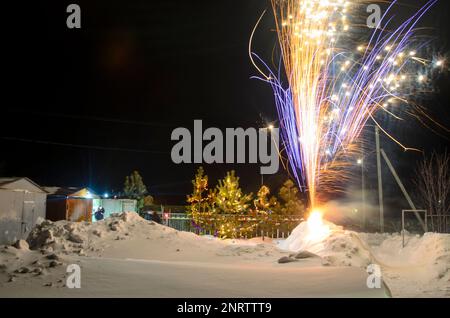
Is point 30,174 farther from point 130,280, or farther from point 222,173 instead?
point 130,280

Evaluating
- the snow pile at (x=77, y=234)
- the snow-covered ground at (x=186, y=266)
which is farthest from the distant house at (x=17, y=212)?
the snow-covered ground at (x=186, y=266)

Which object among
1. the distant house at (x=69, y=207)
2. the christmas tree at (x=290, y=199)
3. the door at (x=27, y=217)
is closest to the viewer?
the door at (x=27, y=217)

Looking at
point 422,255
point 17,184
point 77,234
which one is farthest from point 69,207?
point 422,255

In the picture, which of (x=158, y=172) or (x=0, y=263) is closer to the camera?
(x=0, y=263)

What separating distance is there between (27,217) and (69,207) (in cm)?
1007

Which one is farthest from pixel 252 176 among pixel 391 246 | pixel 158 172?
pixel 391 246

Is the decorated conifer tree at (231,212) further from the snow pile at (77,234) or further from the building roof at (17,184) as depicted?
the building roof at (17,184)

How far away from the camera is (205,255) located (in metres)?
13.5

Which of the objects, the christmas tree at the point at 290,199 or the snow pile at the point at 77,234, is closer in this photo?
the snow pile at the point at 77,234

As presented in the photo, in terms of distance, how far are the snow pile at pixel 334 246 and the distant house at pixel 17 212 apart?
10018mm

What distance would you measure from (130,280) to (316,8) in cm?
1162

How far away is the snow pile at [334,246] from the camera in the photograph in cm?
1236

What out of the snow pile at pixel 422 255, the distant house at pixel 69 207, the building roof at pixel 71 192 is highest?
the building roof at pixel 71 192

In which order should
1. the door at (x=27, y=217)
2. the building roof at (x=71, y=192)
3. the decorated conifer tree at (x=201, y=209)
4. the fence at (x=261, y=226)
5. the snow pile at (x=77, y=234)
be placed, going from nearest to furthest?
the snow pile at (x=77, y=234), the door at (x=27, y=217), the fence at (x=261, y=226), the decorated conifer tree at (x=201, y=209), the building roof at (x=71, y=192)
